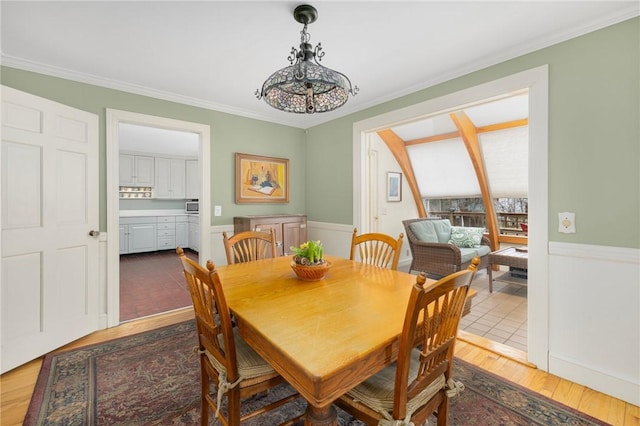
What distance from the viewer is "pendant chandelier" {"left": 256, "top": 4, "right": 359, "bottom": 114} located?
1.48 meters

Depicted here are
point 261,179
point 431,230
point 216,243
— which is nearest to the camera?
point 216,243

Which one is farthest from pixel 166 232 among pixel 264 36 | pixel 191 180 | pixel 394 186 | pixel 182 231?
pixel 264 36

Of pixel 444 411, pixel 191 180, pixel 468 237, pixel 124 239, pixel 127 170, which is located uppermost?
pixel 127 170

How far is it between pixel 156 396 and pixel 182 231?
5792 mm

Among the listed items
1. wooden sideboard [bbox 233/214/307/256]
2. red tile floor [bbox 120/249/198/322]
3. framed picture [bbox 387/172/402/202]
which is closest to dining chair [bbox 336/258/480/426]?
Answer: wooden sideboard [bbox 233/214/307/256]

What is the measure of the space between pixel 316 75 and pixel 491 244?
443 cm

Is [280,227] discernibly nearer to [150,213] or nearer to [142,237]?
[142,237]

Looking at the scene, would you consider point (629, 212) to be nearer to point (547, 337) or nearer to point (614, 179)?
point (614, 179)

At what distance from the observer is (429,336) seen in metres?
1.07

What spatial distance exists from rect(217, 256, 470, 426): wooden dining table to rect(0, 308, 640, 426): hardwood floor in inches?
46.1

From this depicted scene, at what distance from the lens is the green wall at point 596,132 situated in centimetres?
174

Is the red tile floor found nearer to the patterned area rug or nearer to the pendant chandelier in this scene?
the patterned area rug

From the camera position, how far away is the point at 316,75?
4.82 feet

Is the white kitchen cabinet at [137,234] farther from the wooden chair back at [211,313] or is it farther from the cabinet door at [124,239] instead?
the wooden chair back at [211,313]
